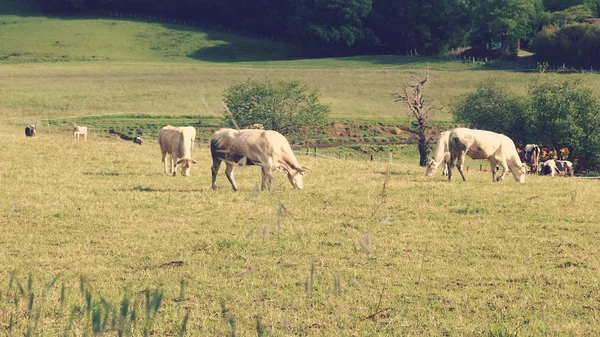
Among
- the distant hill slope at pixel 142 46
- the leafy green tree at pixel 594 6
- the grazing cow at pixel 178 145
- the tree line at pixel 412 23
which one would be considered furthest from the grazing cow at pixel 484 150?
the leafy green tree at pixel 594 6

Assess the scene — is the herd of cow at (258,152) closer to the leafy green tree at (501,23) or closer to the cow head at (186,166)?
the cow head at (186,166)

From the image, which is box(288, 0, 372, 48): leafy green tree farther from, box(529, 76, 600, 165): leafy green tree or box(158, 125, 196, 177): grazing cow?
box(158, 125, 196, 177): grazing cow

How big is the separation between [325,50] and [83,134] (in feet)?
233

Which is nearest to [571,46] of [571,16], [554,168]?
[571,16]

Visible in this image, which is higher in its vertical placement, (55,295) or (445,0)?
(445,0)

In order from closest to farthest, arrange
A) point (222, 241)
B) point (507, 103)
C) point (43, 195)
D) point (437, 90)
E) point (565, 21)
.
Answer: point (222, 241) → point (43, 195) → point (507, 103) → point (437, 90) → point (565, 21)

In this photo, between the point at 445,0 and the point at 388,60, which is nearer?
the point at 388,60

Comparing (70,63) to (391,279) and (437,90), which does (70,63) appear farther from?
(391,279)

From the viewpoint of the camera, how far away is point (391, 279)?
11.8m

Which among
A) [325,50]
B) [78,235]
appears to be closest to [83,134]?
[78,235]

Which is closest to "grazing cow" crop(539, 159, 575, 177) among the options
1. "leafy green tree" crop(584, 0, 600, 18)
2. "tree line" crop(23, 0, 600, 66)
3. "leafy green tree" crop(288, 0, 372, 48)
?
"tree line" crop(23, 0, 600, 66)

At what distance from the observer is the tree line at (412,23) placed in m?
108

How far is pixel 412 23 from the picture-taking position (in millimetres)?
111500

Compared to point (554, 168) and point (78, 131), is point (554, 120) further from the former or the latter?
point (78, 131)
